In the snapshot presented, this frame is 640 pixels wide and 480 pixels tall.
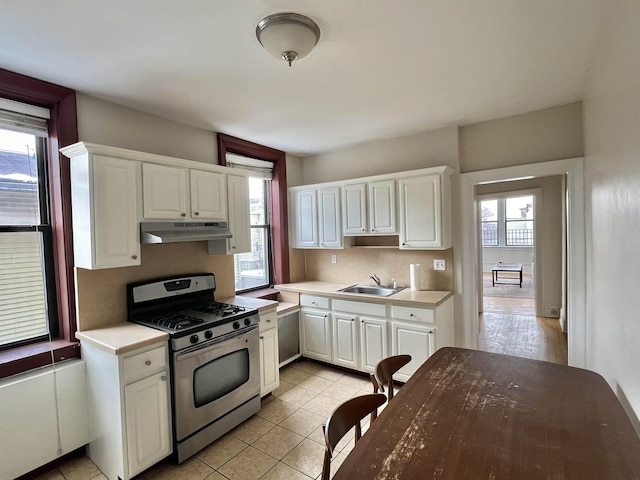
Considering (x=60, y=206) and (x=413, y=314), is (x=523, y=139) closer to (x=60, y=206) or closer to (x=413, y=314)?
(x=413, y=314)

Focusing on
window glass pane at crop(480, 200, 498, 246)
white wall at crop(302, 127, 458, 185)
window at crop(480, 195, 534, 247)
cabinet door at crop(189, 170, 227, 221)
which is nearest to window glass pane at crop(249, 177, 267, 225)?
white wall at crop(302, 127, 458, 185)

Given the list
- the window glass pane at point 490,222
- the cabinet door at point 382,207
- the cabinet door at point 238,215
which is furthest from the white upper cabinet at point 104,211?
the window glass pane at point 490,222

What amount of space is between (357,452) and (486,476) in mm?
391

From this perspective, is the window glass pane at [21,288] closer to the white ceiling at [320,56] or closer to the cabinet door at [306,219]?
the white ceiling at [320,56]

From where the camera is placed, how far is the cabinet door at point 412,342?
114 inches

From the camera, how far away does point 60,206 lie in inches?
87.0

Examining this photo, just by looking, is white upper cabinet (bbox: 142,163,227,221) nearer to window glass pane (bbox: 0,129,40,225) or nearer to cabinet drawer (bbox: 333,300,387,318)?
window glass pane (bbox: 0,129,40,225)

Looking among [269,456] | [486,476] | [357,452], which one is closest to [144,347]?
[269,456]

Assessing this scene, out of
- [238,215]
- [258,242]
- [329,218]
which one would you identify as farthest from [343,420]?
[258,242]

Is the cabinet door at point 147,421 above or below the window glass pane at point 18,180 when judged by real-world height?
below

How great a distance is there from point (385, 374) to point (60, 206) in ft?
7.83

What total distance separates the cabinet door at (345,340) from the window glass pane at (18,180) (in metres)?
2.65

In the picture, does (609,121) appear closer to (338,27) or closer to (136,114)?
(338,27)

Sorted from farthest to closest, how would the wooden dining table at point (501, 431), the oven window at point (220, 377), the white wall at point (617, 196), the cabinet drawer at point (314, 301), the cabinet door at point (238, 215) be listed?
the cabinet drawer at point (314, 301) < the cabinet door at point (238, 215) < the oven window at point (220, 377) < the white wall at point (617, 196) < the wooden dining table at point (501, 431)
